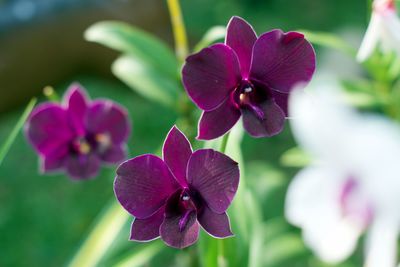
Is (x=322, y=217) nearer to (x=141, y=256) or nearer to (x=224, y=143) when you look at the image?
(x=224, y=143)

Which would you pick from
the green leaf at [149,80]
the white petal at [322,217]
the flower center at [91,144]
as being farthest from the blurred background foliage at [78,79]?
the white petal at [322,217]

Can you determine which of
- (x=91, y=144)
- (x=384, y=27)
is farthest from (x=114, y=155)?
(x=384, y=27)

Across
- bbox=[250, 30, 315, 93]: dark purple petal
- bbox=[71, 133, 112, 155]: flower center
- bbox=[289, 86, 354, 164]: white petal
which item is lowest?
bbox=[71, 133, 112, 155]: flower center

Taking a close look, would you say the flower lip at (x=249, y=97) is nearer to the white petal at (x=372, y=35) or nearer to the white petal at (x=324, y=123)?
the white petal at (x=372, y=35)

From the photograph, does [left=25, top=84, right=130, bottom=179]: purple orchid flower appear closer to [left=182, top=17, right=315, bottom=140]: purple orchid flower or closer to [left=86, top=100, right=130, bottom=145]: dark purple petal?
[left=86, top=100, right=130, bottom=145]: dark purple petal

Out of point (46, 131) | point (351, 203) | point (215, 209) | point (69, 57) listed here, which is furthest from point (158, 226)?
point (69, 57)

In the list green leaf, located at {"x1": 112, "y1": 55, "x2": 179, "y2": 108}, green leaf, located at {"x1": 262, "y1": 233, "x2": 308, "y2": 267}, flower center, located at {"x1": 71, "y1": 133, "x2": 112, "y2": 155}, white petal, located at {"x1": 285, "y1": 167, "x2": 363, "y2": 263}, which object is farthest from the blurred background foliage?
white petal, located at {"x1": 285, "y1": 167, "x2": 363, "y2": 263}
